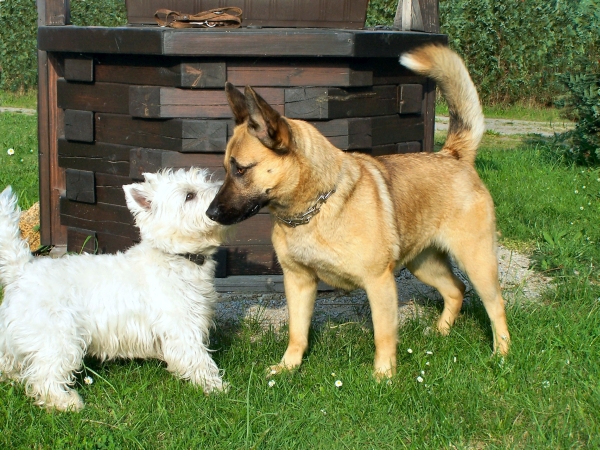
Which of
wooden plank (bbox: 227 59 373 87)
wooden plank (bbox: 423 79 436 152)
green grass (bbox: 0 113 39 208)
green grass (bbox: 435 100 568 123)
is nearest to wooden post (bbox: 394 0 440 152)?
wooden plank (bbox: 423 79 436 152)

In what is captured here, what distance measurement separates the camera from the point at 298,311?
4230mm

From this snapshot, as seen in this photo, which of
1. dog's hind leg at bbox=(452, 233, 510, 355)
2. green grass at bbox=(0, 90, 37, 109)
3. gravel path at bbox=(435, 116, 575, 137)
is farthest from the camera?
green grass at bbox=(0, 90, 37, 109)

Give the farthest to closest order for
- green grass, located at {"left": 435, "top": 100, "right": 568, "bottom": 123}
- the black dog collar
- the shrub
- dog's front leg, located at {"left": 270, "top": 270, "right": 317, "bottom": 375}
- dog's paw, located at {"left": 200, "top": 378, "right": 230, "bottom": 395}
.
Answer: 1. green grass, located at {"left": 435, "top": 100, "right": 568, "bottom": 123}
2. the shrub
3. dog's front leg, located at {"left": 270, "top": 270, "right": 317, "bottom": 375}
4. the black dog collar
5. dog's paw, located at {"left": 200, "top": 378, "right": 230, "bottom": 395}

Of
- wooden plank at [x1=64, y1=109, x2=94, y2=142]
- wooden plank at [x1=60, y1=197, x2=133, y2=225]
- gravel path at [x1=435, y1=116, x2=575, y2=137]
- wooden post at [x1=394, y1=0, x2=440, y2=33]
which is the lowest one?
wooden plank at [x1=60, y1=197, x2=133, y2=225]

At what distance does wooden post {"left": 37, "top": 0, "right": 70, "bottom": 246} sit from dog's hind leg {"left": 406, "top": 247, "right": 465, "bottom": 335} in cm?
344

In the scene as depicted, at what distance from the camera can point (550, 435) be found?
325 centimetres

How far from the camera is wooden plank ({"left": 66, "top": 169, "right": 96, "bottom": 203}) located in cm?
595

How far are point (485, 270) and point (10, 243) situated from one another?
2787 millimetres

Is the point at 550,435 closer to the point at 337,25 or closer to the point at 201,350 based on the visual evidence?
the point at 201,350

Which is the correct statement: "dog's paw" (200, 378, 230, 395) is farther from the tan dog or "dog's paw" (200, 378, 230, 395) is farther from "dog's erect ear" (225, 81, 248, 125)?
"dog's erect ear" (225, 81, 248, 125)

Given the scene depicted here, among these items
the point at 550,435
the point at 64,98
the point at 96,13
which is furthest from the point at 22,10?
the point at 550,435

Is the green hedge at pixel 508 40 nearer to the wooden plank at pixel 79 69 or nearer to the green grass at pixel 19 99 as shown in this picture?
the green grass at pixel 19 99

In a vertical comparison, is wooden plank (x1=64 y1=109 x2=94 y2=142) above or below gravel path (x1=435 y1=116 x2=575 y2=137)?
above

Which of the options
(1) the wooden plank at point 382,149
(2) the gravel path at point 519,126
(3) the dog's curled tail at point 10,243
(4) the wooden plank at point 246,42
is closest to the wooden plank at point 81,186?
(4) the wooden plank at point 246,42
